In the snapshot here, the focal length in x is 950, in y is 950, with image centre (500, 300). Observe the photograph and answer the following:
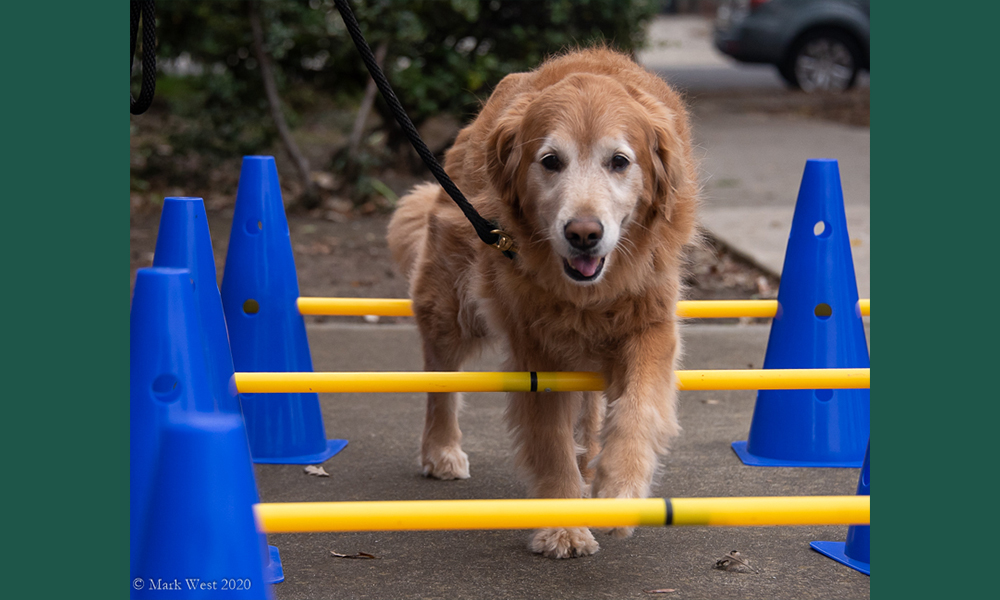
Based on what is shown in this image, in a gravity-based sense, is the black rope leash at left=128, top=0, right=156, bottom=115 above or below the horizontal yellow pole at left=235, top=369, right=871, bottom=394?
above

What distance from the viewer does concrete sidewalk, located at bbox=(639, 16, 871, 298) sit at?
6852mm

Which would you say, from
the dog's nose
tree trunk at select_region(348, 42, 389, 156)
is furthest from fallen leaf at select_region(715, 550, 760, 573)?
tree trunk at select_region(348, 42, 389, 156)

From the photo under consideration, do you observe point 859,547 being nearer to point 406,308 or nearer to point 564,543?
point 564,543

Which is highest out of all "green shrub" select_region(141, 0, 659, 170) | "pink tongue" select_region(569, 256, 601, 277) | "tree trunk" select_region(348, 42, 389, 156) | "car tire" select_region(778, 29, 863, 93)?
"car tire" select_region(778, 29, 863, 93)

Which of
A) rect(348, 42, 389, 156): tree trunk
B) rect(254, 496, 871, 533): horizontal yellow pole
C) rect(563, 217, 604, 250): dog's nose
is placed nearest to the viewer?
rect(254, 496, 871, 533): horizontal yellow pole

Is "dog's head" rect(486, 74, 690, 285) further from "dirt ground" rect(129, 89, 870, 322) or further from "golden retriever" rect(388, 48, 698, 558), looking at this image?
"dirt ground" rect(129, 89, 870, 322)

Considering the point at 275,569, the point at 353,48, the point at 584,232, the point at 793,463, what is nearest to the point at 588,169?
the point at 584,232

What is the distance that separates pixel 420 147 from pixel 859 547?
1840 mm

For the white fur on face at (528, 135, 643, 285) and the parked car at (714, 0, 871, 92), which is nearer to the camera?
the white fur on face at (528, 135, 643, 285)

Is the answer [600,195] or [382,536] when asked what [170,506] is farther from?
[600,195]

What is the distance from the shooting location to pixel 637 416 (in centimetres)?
297

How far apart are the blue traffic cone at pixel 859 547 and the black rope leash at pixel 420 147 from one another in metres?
1.30

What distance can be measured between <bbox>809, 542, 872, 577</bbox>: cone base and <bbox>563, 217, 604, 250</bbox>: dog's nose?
1277 millimetres

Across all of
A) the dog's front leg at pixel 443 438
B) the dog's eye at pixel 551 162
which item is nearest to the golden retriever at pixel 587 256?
the dog's eye at pixel 551 162
